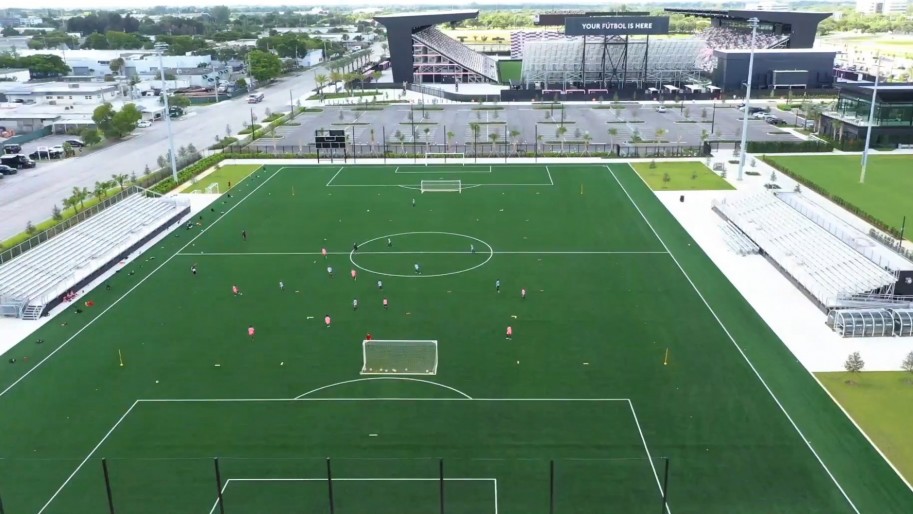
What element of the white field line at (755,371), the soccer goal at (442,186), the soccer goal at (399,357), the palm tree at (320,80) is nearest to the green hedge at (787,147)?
the white field line at (755,371)

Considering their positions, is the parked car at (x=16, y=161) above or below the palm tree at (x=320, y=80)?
below

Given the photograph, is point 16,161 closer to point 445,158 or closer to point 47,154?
point 47,154

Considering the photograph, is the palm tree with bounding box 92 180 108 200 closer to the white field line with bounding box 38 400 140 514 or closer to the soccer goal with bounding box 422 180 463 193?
the soccer goal with bounding box 422 180 463 193

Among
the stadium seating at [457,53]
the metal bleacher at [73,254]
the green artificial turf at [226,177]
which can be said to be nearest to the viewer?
the metal bleacher at [73,254]

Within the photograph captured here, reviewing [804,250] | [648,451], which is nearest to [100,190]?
[648,451]

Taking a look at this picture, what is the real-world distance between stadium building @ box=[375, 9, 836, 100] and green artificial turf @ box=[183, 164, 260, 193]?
2466 inches

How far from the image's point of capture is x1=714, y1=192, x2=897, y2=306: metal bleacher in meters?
40.2

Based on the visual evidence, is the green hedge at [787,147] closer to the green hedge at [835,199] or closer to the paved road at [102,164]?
the green hedge at [835,199]

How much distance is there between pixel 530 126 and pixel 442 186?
1513 inches

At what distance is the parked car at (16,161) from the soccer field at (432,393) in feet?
130

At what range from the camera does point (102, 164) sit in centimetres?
8294

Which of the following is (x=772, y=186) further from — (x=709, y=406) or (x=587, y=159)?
(x=709, y=406)

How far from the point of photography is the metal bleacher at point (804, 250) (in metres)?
40.2

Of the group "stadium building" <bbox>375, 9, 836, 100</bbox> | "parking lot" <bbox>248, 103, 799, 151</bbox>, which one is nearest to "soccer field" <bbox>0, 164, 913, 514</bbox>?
"parking lot" <bbox>248, 103, 799, 151</bbox>
